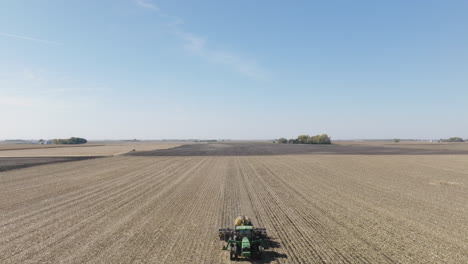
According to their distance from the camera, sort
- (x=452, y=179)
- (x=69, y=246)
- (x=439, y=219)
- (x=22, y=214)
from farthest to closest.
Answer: (x=452, y=179) → (x=22, y=214) → (x=439, y=219) → (x=69, y=246)

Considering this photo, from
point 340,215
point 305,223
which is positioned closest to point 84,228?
point 305,223

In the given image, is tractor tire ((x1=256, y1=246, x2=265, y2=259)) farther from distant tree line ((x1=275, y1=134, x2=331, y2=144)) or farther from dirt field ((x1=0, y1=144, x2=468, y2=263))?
distant tree line ((x1=275, y1=134, x2=331, y2=144))

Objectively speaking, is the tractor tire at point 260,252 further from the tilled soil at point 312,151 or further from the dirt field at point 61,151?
the dirt field at point 61,151

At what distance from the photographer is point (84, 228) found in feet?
40.6

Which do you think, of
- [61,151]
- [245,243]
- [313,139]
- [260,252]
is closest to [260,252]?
[260,252]

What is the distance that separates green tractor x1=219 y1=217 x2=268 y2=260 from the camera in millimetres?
8922

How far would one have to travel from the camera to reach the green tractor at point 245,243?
892cm

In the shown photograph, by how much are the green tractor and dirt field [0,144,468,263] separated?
0.40 metres

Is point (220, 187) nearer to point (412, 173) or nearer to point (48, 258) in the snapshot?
point (48, 258)

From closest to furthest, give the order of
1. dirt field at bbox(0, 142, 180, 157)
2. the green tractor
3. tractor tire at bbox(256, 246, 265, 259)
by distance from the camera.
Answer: the green tractor < tractor tire at bbox(256, 246, 265, 259) < dirt field at bbox(0, 142, 180, 157)

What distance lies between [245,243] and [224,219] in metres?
4.70

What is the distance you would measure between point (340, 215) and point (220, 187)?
998cm

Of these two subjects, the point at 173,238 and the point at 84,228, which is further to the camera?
the point at 84,228

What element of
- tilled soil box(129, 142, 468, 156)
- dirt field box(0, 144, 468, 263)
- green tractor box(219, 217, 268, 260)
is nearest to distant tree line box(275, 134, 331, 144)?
tilled soil box(129, 142, 468, 156)
